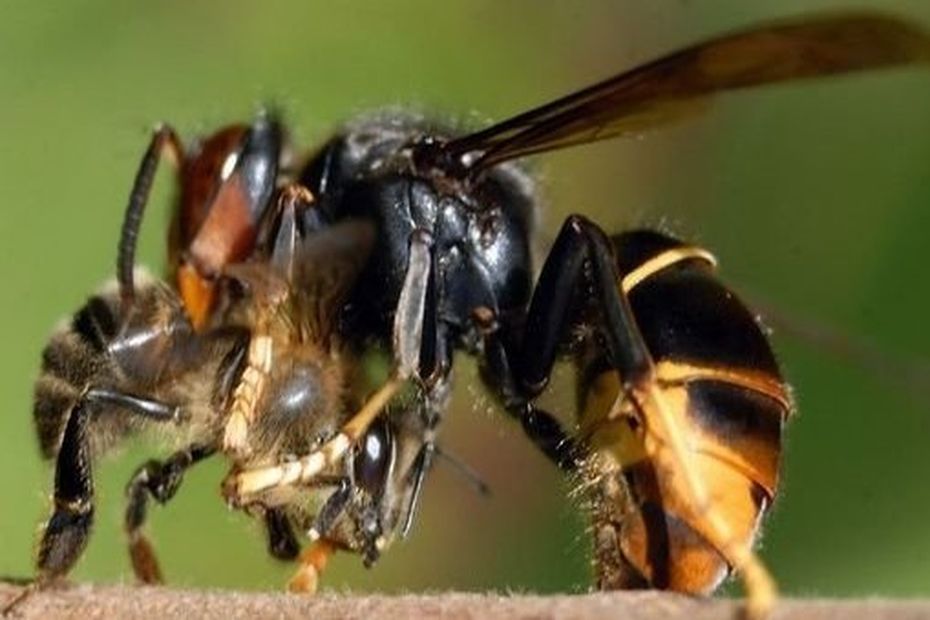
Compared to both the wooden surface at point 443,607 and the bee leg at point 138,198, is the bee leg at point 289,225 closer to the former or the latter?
the bee leg at point 138,198

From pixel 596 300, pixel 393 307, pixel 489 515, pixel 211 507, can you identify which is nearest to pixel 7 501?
pixel 211 507

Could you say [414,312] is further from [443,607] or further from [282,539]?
[443,607]

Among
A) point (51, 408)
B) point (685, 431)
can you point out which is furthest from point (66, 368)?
point (685, 431)

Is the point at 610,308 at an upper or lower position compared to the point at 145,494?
upper

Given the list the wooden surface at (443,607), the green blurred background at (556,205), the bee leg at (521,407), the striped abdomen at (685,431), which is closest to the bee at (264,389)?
the bee leg at (521,407)

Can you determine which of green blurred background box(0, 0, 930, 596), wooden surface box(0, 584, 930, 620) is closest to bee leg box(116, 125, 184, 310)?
green blurred background box(0, 0, 930, 596)

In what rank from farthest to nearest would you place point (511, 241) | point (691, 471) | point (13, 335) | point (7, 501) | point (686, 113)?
point (13, 335)
point (7, 501)
point (511, 241)
point (686, 113)
point (691, 471)

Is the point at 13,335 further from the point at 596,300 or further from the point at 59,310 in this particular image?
the point at 596,300
